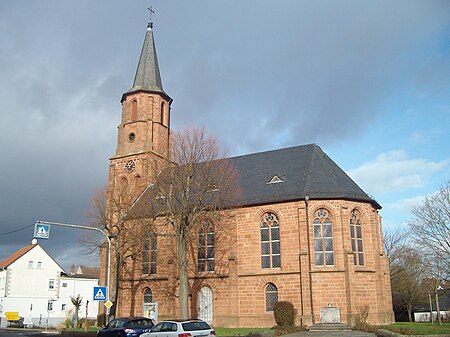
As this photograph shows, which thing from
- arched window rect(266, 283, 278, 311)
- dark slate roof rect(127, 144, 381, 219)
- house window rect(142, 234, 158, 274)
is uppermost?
dark slate roof rect(127, 144, 381, 219)

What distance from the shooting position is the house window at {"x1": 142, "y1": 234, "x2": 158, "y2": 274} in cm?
3762

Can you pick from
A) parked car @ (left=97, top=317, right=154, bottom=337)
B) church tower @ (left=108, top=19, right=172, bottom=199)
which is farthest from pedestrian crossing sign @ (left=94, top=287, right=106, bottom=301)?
church tower @ (left=108, top=19, right=172, bottom=199)

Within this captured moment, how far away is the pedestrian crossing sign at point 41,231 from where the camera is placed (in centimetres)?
2458

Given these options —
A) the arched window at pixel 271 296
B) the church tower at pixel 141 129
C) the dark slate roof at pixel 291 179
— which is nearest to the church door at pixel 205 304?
the arched window at pixel 271 296

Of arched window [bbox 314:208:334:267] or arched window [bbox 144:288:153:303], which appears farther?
arched window [bbox 144:288:153:303]

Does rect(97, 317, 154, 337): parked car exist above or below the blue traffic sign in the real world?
below

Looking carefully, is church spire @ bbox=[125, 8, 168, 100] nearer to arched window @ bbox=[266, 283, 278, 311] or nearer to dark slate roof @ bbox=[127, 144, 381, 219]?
dark slate roof @ bbox=[127, 144, 381, 219]

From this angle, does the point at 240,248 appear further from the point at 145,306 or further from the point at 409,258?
→ the point at 409,258

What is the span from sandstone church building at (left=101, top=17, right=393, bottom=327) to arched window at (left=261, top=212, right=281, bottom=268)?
71 mm

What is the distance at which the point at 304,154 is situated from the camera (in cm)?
3672

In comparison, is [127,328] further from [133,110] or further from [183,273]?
[133,110]

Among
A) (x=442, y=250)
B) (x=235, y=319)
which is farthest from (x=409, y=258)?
(x=235, y=319)

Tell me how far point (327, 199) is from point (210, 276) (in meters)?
10.2

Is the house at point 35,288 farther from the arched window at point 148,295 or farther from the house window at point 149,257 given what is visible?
the house window at point 149,257
